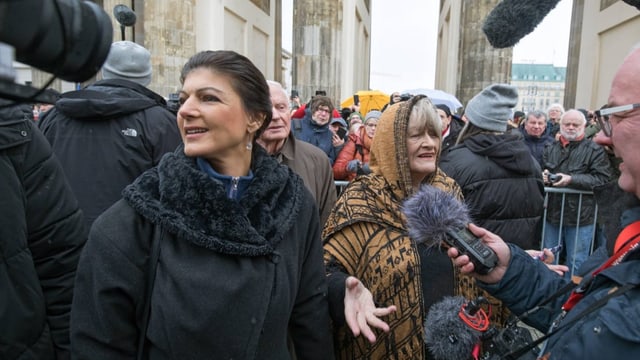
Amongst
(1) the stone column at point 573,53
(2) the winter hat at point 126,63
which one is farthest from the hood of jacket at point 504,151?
(1) the stone column at point 573,53

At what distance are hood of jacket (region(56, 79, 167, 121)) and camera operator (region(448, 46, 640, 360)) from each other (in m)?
1.97

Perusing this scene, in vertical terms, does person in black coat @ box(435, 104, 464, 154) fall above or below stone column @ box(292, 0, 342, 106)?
below

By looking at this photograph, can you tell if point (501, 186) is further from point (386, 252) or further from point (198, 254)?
point (198, 254)

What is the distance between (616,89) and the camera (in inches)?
51.0

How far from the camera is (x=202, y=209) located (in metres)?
1.45

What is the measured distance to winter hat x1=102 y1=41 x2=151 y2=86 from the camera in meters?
2.90

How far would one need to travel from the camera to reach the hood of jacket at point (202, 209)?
1405 mm

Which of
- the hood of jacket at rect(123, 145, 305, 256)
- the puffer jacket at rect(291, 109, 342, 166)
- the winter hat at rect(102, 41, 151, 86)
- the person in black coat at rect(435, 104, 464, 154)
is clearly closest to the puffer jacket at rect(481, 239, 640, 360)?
the hood of jacket at rect(123, 145, 305, 256)

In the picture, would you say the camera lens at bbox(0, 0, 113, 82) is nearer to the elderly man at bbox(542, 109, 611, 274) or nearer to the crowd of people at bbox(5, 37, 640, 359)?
the crowd of people at bbox(5, 37, 640, 359)

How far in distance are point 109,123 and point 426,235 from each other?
1.87 metres

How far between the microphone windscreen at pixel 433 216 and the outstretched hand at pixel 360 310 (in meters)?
0.31

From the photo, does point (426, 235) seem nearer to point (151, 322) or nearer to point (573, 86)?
point (151, 322)

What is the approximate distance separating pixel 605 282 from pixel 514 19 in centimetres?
99

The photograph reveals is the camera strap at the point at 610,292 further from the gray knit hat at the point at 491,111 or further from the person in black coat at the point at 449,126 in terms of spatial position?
the person in black coat at the point at 449,126
